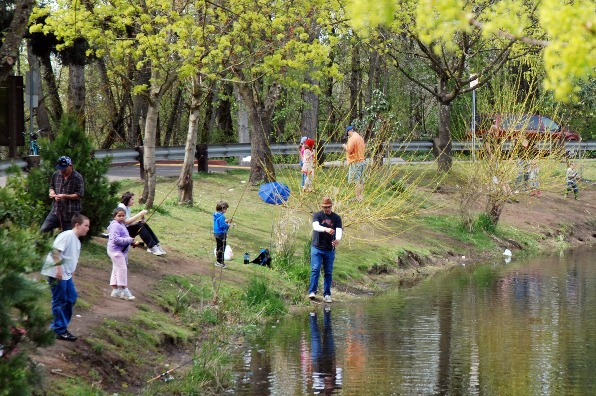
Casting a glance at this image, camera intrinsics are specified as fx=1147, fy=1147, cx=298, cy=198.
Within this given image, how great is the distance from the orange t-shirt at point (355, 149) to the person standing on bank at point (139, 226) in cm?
585

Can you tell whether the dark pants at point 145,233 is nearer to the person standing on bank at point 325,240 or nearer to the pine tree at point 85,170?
the pine tree at point 85,170

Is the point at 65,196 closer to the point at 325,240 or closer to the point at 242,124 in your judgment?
the point at 325,240

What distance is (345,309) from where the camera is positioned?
2031 cm

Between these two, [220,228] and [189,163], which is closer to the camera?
[220,228]

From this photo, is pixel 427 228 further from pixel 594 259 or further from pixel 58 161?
pixel 58 161

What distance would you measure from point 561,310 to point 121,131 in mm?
29137

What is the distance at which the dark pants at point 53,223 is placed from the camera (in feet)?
56.5

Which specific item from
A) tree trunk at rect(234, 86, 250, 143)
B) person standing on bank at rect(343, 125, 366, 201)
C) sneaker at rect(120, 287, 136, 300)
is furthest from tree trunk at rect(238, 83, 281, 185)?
sneaker at rect(120, 287, 136, 300)

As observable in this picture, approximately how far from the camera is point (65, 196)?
1725 centimetres

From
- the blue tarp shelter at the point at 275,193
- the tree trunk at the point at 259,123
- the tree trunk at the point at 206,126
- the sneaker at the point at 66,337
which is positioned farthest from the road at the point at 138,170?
the sneaker at the point at 66,337

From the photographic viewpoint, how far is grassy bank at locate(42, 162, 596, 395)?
553 inches

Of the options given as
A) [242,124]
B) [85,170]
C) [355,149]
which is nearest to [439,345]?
[85,170]

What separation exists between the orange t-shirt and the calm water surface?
10.7ft

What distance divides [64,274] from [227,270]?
781 cm
